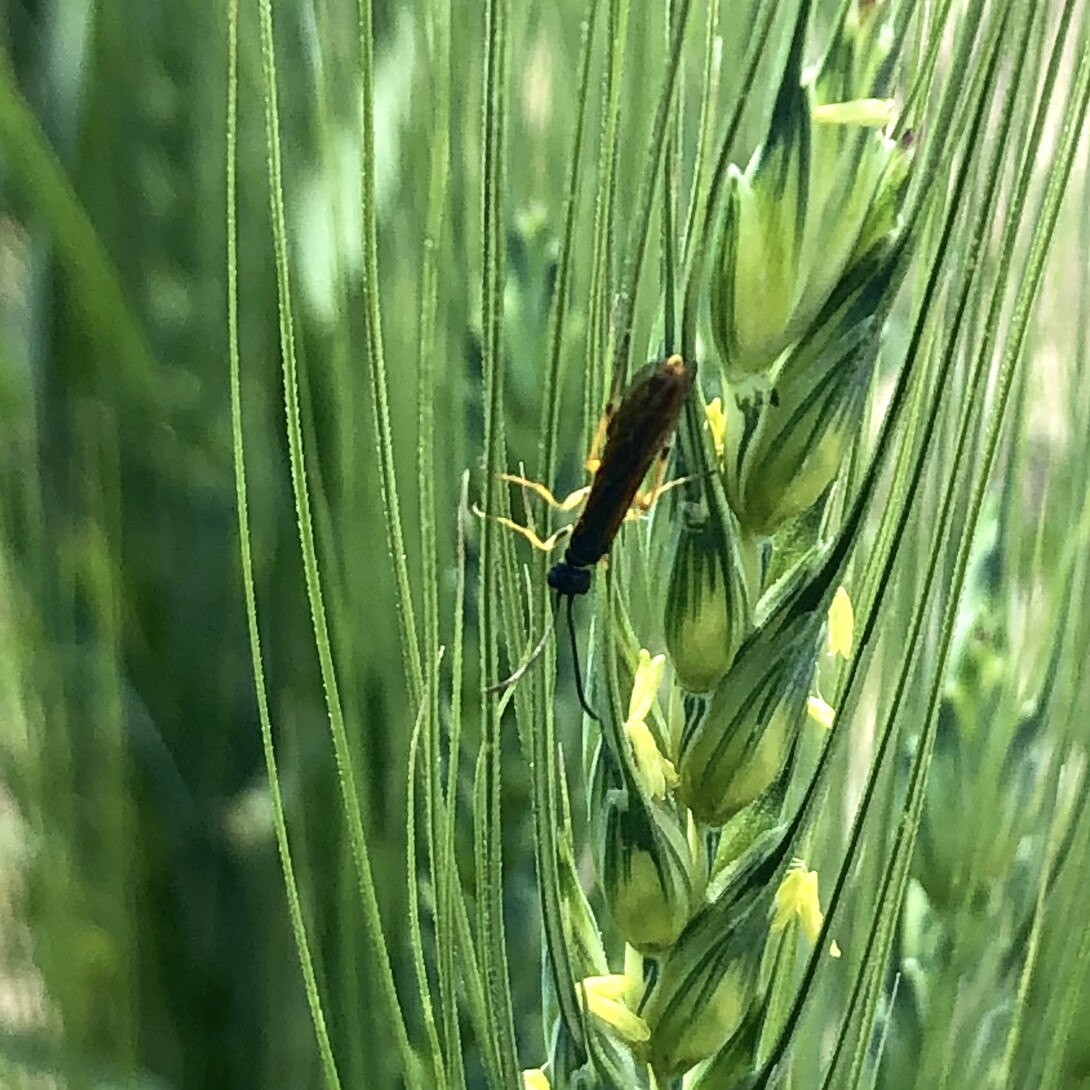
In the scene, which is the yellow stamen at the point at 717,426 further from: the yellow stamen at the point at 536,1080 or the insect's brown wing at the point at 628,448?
the yellow stamen at the point at 536,1080

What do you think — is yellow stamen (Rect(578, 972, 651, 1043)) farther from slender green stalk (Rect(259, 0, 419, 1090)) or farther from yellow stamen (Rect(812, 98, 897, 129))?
yellow stamen (Rect(812, 98, 897, 129))

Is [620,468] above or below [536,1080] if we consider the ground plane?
above

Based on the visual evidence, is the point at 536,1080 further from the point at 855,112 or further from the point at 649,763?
the point at 855,112

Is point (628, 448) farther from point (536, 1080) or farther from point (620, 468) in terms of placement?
point (536, 1080)

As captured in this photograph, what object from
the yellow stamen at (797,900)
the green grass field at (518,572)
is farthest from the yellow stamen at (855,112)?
the yellow stamen at (797,900)

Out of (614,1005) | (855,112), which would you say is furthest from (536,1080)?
(855,112)

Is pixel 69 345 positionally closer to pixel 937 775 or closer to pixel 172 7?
pixel 172 7

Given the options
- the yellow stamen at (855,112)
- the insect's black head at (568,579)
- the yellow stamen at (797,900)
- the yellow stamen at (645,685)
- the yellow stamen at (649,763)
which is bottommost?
the yellow stamen at (797,900)

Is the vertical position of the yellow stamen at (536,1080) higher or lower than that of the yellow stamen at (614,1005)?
lower
